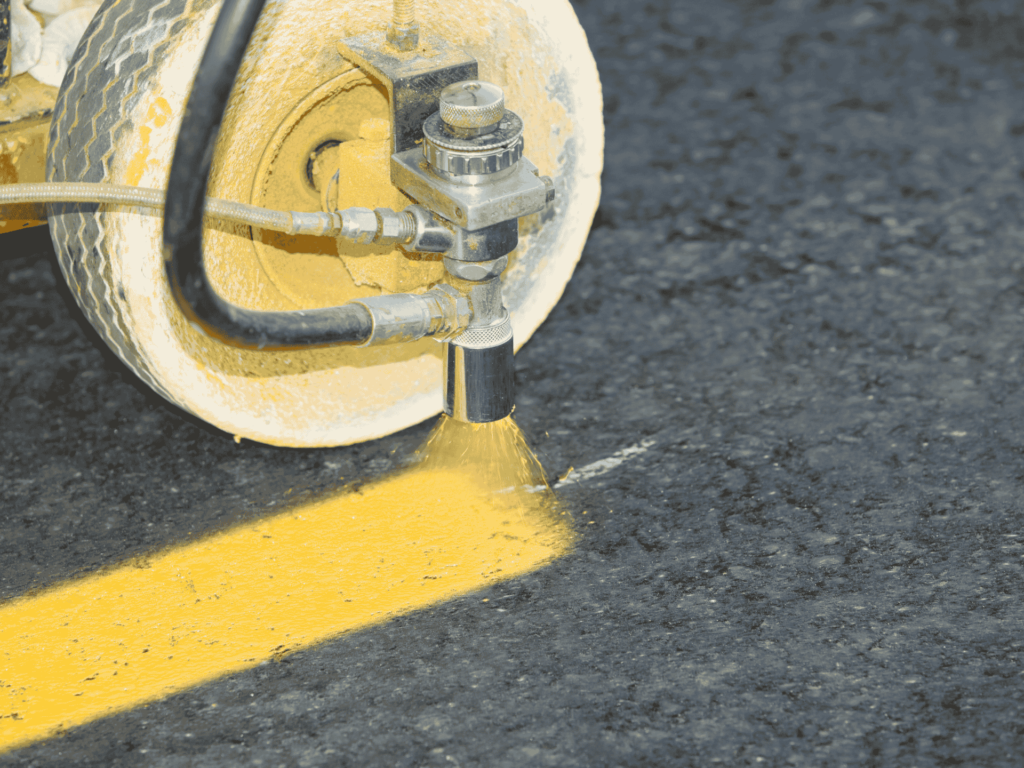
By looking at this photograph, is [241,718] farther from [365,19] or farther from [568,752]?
[365,19]

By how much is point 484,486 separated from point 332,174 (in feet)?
1.91

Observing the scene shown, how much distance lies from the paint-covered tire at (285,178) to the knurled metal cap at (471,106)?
229 mm

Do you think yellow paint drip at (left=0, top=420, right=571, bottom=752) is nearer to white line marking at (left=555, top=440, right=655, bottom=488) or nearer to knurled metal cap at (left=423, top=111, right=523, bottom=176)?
white line marking at (left=555, top=440, right=655, bottom=488)

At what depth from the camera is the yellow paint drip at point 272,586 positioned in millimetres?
1723

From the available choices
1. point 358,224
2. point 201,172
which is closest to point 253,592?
point 358,224

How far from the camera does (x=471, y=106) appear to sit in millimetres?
1721

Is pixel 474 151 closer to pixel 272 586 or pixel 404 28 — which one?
pixel 404 28

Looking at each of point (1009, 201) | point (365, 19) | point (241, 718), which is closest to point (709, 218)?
point (1009, 201)

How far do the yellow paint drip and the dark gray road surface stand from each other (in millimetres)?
51

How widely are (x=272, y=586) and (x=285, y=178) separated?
0.65 meters

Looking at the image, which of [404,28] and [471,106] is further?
[404,28]

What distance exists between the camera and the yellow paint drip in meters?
1.72

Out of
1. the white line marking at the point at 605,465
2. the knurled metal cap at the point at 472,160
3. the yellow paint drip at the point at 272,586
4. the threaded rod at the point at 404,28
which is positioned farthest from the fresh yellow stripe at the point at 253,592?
the threaded rod at the point at 404,28

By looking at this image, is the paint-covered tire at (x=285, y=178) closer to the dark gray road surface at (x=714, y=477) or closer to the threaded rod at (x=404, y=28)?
the threaded rod at (x=404, y=28)
